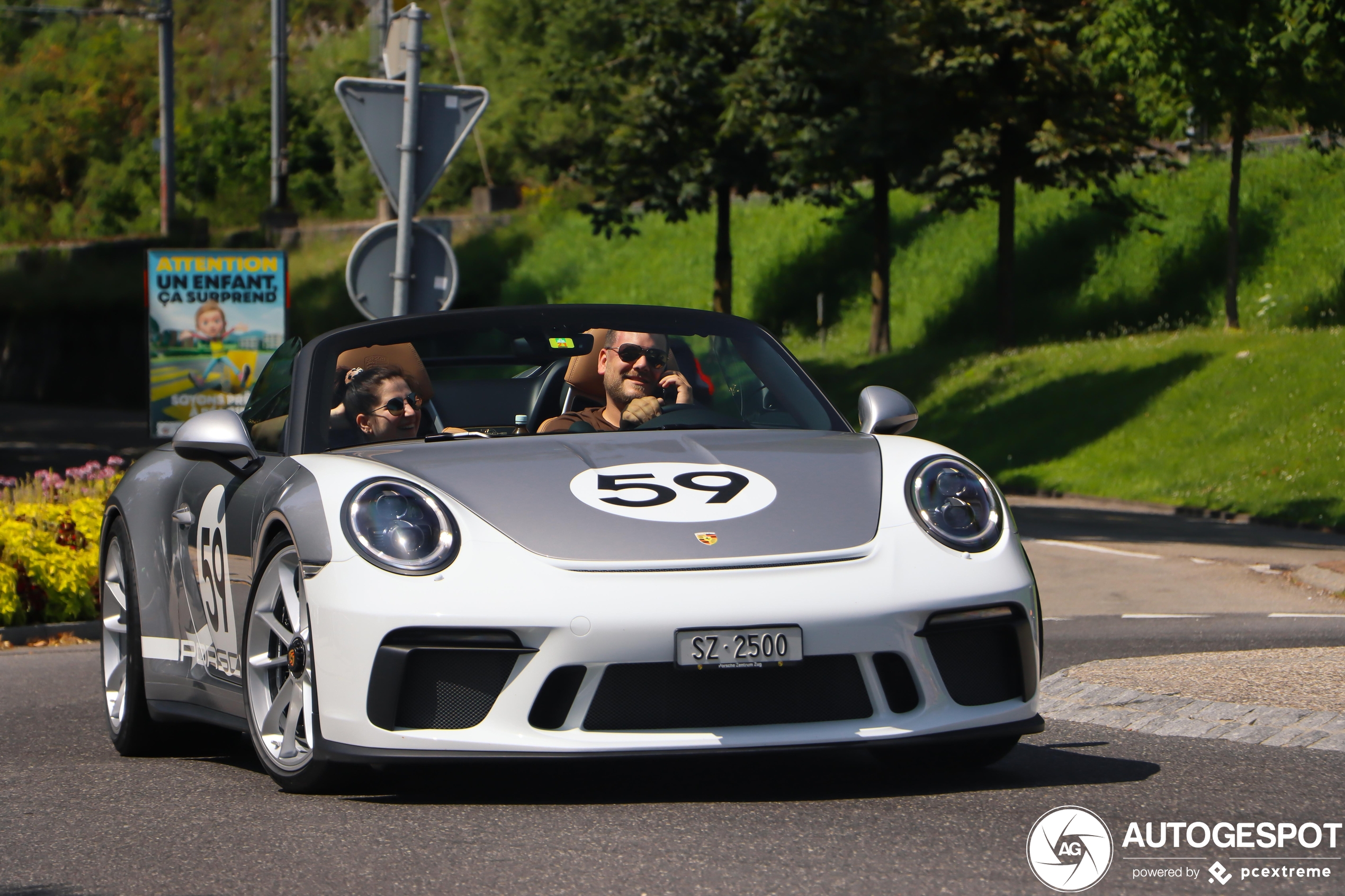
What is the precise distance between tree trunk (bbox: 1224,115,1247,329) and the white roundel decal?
81.9ft

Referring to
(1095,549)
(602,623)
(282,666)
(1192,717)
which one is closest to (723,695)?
(602,623)

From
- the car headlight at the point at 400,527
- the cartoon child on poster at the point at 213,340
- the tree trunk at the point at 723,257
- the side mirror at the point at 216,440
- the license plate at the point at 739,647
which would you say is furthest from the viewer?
the tree trunk at the point at 723,257

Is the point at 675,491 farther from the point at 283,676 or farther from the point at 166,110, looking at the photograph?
the point at 166,110

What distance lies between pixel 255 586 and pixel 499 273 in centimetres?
5013

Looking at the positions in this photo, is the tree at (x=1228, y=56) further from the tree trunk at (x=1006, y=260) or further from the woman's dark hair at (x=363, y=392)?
the woman's dark hair at (x=363, y=392)

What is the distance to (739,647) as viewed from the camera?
180 inches

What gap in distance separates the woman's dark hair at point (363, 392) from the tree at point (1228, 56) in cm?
2005

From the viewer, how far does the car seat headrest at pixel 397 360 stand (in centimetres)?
583

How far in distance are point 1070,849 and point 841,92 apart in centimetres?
3174

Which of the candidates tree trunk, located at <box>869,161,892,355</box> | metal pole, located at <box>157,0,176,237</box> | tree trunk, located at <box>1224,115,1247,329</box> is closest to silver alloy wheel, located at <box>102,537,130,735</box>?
tree trunk, located at <box>1224,115,1247,329</box>

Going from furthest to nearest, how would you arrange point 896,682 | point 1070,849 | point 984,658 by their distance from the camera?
point 984,658 → point 896,682 → point 1070,849

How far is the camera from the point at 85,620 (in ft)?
35.9

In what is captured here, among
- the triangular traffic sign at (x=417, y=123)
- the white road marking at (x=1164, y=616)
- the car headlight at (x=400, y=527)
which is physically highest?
the triangular traffic sign at (x=417, y=123)

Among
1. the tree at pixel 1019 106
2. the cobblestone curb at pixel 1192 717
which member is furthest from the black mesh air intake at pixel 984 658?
the tree at pixel 1019 106
